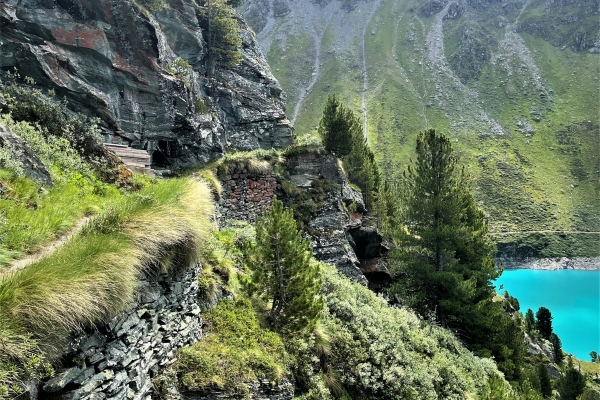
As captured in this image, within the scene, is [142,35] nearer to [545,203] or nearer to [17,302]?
[17,302]

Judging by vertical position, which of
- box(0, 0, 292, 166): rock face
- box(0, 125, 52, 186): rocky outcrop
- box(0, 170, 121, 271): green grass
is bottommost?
box(0, 170, 121, 271): green grass

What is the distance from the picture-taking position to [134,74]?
68.2 ft

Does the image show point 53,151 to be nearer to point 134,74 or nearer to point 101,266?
point 101,266

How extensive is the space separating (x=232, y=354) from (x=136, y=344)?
2.52m

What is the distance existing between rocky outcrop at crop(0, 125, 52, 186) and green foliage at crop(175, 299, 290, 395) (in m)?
4.87

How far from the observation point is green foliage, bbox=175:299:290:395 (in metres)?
6.87

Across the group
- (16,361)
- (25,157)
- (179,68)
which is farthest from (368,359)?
(179,68)

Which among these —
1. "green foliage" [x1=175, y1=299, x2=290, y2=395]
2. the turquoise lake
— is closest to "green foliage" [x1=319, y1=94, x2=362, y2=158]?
"green foliage" [x1=175, y1=299, x2=290, y2=395]

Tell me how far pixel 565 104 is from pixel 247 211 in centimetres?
16896

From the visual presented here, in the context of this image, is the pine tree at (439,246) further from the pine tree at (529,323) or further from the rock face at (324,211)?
the pine tree at (529,323)

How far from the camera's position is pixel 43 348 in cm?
394

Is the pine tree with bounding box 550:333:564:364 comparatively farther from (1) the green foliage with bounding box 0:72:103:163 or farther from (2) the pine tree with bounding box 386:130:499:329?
(1) the green foliage with bounding box 0:72:103:163

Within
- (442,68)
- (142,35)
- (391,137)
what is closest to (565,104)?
(442,68)

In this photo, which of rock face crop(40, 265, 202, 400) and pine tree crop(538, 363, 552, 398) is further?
pine tree crop(538, 363, 552, 398)
